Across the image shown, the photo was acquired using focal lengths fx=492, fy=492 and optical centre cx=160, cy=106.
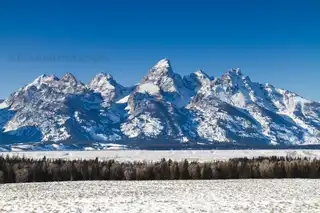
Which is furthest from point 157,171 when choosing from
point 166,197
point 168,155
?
point 168,155

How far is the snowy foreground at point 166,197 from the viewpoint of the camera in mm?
16438

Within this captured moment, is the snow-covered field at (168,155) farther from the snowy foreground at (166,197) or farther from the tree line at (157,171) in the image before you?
the snowy foreground at (166,197)

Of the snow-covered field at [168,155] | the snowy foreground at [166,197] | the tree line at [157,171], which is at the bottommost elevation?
the snowy foreground at [166,197]

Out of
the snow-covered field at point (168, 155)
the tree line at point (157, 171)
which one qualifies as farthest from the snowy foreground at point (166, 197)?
the snow-covered field at point (168, 155)

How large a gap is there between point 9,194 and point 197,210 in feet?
28.5

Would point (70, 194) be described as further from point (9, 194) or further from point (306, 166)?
point (306, 166)

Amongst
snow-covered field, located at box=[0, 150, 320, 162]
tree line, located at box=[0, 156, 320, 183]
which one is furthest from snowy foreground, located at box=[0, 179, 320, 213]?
snow-covered field, located at box=[0, 150, 320, 162]

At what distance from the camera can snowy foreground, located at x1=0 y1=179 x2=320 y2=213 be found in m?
16.4

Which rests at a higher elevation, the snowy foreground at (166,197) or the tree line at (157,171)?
the tree line at (157,171)

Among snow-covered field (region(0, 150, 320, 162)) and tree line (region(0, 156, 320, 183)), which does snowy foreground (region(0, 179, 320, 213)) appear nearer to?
tree line (region(0, 156, 320, 183))

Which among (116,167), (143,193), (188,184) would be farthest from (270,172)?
(143,193)

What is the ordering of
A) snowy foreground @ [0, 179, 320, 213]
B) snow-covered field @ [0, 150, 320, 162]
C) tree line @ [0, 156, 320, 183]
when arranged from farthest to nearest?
snow-covered field @ [0, 150, 320, 162] → tree line @ [0, 156, 320, 183] → snowy foreground @ [0, 179, 320, 213]

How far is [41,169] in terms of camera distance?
2858 centimetres

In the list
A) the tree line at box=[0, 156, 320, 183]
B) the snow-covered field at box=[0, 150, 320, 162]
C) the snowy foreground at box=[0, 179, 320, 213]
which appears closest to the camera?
the snowy foreground at box=[0, 179, 320, 213]
